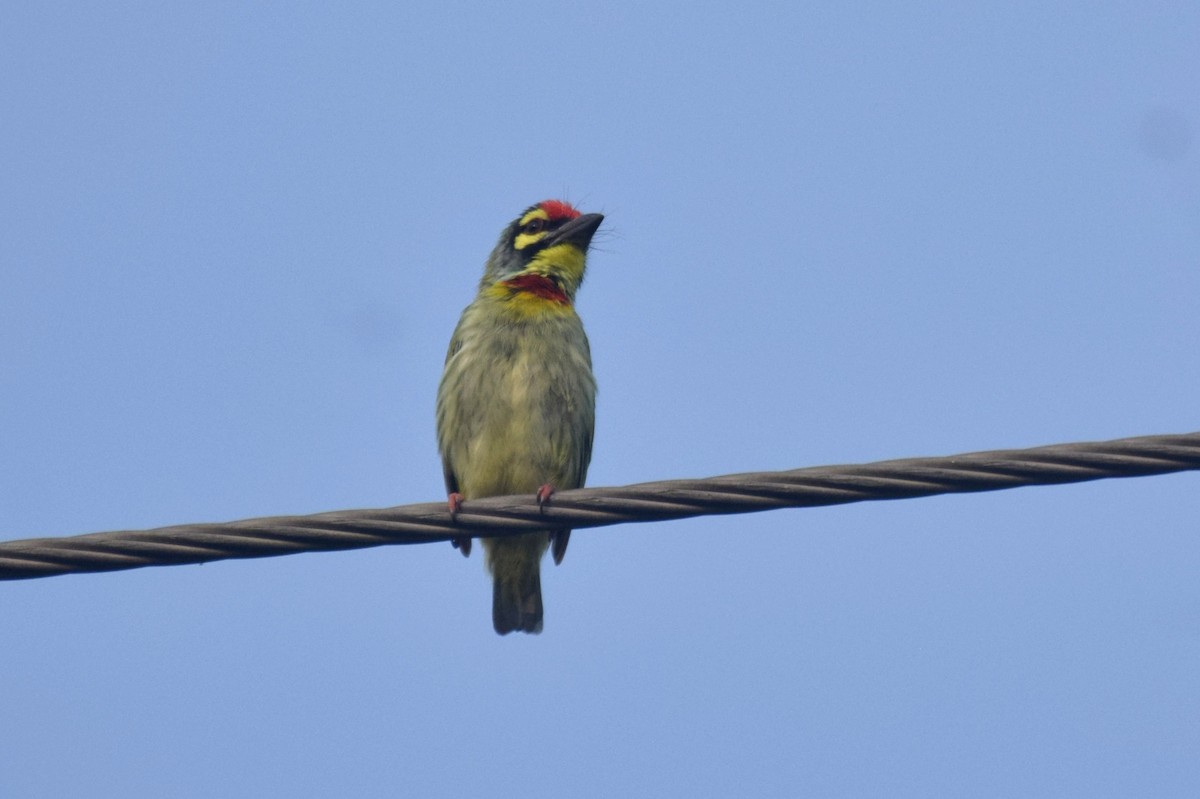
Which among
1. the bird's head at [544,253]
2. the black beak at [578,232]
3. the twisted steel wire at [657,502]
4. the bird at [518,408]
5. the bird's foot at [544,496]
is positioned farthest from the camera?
the black beak at [578,232]

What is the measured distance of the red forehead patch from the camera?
32.1ft

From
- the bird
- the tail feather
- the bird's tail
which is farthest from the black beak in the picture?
the tail feather

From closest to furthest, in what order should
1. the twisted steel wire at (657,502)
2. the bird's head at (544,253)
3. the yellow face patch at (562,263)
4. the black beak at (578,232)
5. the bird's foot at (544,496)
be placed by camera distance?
the twisted steel wire at (657,502) → the bird's foot at (544,496) → the bird's head at (544,253) → the yellow face patch at (562,263) → the black beak at (578,232)

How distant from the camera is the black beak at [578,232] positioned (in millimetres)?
9469

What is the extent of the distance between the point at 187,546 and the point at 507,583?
375 cm

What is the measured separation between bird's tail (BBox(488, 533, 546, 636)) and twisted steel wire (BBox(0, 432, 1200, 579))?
3.23 metres

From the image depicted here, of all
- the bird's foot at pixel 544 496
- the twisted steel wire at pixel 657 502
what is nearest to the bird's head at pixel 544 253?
the bird's foot at pixel 544 496

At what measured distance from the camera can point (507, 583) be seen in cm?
894

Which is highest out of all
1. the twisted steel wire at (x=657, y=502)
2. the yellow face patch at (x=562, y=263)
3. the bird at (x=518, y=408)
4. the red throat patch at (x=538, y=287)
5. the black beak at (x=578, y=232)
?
the black beak at (x=578, y=232)

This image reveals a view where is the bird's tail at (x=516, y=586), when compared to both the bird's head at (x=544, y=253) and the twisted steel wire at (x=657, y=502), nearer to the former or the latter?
the bird's head at (x=544, y=253)

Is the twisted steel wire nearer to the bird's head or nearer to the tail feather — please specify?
the tail feather

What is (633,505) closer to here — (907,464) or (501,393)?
(907,464)

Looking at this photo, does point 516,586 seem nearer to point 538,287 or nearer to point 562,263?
point 538,287

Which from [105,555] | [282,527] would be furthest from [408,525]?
[105,555]
